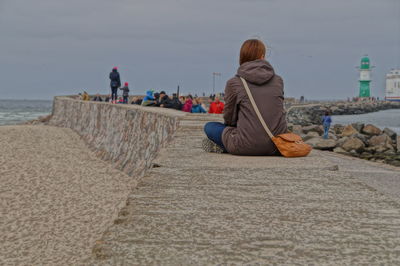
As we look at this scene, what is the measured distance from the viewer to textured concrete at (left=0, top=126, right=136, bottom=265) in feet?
16.6

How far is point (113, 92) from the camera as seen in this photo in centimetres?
2025

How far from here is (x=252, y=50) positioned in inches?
171

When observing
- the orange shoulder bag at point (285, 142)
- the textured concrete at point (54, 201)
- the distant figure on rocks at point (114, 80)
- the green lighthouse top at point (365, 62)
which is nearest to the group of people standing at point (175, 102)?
the distant figure on rocks at point (114, 80)

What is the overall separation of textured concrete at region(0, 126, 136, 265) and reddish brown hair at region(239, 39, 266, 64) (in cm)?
242

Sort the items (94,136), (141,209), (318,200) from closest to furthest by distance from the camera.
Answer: (141,209) → (318,200) → (94,136)

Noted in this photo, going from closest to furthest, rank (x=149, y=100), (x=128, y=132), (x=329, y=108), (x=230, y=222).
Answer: (x=230, y=222) < (x=128, y=132) < (x=149, y=100) < (x=329, y=108)

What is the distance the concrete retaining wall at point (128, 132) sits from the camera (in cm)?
809

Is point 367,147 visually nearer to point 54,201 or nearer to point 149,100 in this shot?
point 149,100

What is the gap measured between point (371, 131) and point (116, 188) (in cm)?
1786

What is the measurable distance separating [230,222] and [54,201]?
5762 mm

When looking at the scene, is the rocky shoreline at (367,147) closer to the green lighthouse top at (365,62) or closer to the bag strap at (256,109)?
the bag strap at (256,109)

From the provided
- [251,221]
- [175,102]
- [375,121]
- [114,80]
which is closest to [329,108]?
[375,121]

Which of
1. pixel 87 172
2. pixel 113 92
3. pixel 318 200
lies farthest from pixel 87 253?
pixel 113 92

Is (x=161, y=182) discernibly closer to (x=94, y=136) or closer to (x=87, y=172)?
(x=87, y=172)
